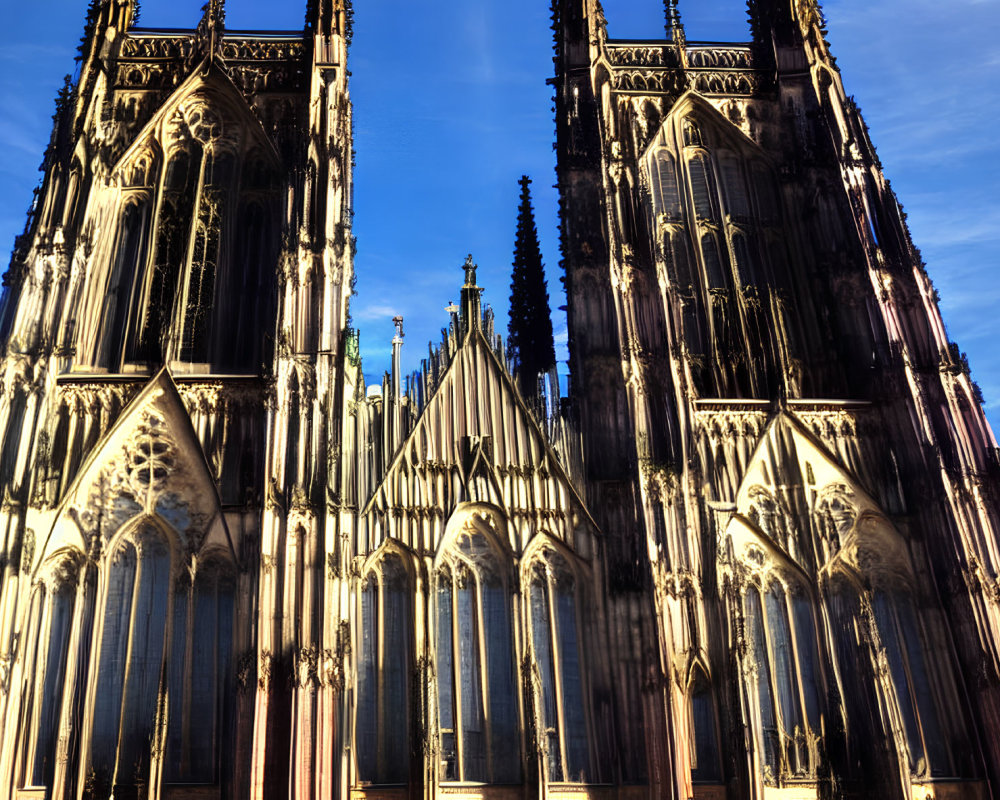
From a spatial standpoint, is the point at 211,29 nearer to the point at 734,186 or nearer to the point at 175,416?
the point at 175,416

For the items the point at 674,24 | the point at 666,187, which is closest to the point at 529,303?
the point at 666,187

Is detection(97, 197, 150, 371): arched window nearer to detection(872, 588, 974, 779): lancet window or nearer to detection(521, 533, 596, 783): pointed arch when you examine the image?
detection(521, 533, 596, 783): pointed arch

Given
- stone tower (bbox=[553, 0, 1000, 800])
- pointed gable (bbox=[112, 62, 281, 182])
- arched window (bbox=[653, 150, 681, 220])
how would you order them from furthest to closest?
arched window (bbox=[653, 150, 681, 220]) → pointed gable (bbox=[112, 62, 281, 182]) → stone tower (bbox=[553, 0, 1000, 800])

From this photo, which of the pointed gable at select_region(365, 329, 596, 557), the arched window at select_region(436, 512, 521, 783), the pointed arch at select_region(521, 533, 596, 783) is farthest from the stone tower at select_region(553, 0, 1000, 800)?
the arched window at select_region(436, 512, 521, 783)

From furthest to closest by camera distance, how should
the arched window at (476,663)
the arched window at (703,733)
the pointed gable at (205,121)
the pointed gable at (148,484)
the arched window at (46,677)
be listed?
the pointed gable at (205,121)
the pointed gable at (148,484)
the arched window at (476,663)
the arched window at (703,733)
the arched window at (46,677)

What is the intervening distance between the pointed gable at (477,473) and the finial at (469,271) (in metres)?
2.77

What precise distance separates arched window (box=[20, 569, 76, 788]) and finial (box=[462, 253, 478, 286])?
12.5 metres

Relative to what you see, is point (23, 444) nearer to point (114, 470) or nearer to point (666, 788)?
point (114, 470)

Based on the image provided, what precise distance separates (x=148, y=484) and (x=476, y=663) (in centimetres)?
893

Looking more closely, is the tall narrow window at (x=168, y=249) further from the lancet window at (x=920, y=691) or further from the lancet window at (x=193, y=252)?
the lancet window at (x=920, y=691)

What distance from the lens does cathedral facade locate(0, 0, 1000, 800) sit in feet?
77.2

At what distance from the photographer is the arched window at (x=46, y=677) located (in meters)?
22.9

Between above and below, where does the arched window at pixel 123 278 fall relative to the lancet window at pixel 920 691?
above

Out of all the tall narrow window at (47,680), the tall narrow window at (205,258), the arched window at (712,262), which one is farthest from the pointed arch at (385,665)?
the arched window at (712,262)
